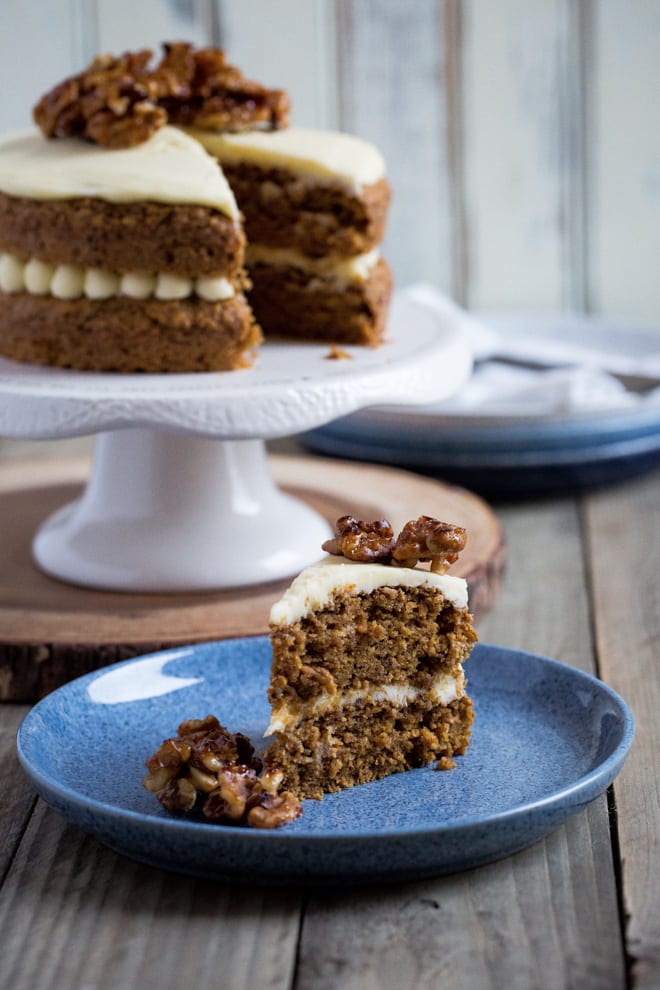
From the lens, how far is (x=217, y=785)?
150 centimetres

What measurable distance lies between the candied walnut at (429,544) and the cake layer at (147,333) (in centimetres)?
66

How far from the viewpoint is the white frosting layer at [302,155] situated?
234 centimetres

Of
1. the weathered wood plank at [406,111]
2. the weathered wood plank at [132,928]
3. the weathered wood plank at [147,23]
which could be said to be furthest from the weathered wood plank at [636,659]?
the weathered wood plank at [147,23]

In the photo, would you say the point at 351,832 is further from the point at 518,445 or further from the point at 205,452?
the point at 518,445

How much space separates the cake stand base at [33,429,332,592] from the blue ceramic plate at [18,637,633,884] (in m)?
0.38

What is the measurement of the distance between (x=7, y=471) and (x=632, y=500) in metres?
1.30

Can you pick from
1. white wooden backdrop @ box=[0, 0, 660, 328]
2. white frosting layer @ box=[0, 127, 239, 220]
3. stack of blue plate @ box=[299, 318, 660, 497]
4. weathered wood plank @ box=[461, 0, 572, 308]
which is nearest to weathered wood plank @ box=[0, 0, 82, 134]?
white wooden backdrop @ box=[0, 0, 660, 328]

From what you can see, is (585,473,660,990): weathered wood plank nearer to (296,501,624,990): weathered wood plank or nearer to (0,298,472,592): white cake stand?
(296,501,624,990): weathered wood plank

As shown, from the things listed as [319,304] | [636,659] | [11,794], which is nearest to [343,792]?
[11,794]

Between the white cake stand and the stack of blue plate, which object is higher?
the white cake stand

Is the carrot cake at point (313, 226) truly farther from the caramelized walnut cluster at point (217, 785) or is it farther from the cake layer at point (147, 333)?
the caramelized walnut cluster at point (217, 785)

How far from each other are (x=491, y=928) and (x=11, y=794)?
0.64 m

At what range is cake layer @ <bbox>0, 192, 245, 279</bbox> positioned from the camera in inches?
83.1

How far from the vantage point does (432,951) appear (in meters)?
1.31
